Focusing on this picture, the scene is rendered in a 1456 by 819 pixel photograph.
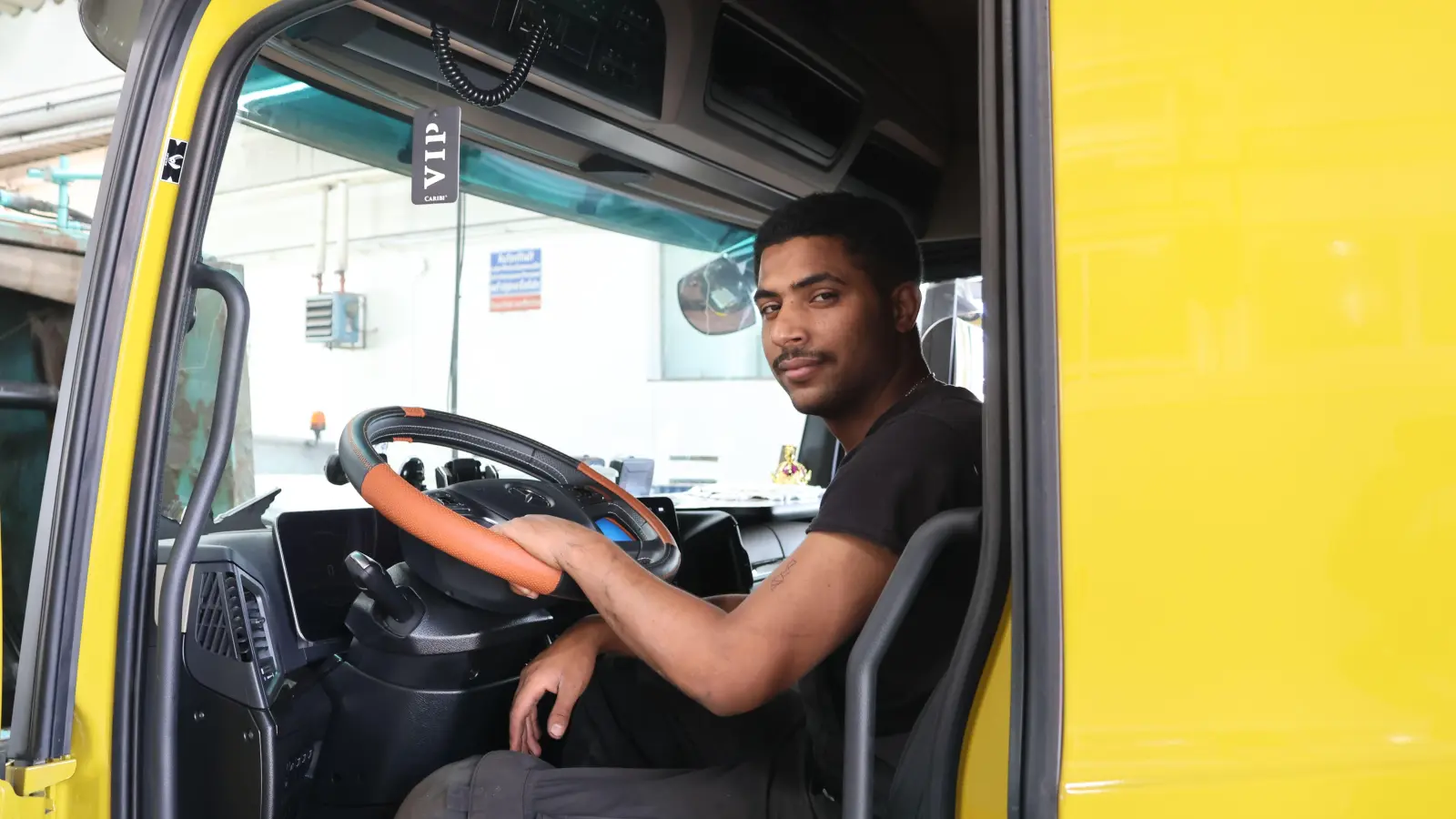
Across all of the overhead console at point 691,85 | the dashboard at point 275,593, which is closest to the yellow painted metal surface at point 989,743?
Answer: the dashboard at point 275,593

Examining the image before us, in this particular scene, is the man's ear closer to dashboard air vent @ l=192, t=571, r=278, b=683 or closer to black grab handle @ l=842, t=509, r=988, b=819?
black grab handle @ l=842, t=509, r=988, b=819

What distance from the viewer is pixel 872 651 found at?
826 millimetres

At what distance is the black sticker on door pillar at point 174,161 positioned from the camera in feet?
4.29

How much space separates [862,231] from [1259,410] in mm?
903

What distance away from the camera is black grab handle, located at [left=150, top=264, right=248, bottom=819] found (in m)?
1.30

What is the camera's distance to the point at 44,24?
7.75 metres

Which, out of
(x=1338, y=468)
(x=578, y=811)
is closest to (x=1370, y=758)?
(x=1338, y=468)

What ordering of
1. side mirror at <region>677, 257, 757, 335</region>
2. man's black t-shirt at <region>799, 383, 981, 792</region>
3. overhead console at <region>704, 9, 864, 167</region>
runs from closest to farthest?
man's black t-shirt at <region>799, 383, 981, 792</region>, overhead console at <region>704, 9, 864, 167</region>, side mirror at <region>677, 257, 757, 335</region>

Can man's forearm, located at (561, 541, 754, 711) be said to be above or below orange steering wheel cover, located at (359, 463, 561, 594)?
below

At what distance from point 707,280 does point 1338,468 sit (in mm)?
2215

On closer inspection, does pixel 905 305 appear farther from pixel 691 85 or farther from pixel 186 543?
pixel 186 543

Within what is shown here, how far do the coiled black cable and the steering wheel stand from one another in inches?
20.4

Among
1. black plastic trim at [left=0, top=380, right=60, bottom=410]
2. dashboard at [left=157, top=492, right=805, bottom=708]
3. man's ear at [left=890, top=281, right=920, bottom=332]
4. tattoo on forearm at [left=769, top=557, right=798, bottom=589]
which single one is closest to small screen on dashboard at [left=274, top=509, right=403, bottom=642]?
dashboard at [left=157, top=492, right=805, bottom=708]

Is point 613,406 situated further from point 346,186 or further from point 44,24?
point 44,24
